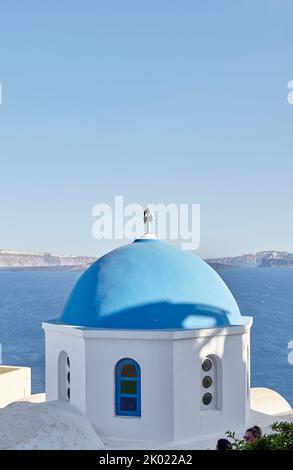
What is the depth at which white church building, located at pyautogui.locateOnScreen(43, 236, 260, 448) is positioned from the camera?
1263cm

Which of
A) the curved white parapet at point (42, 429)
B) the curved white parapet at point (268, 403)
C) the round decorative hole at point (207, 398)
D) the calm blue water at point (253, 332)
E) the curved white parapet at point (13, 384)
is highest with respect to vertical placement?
the curved white parapet at point (42, 429)

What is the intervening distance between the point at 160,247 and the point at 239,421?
14.6 feet

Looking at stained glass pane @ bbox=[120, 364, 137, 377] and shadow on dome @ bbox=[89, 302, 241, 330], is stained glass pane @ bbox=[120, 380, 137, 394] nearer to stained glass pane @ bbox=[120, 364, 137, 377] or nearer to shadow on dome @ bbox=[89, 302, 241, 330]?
stained glass pane @ bbox=[120, 364, 137, 377]

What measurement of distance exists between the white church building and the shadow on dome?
0.02 m

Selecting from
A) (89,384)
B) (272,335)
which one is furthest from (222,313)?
(272,335)

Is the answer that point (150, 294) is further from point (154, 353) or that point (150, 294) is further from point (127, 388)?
point (127, 388)

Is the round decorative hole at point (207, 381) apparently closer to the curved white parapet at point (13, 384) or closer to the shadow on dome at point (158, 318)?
the shadow on dome at point (158, 318)

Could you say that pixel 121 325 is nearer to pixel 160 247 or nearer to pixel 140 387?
pixel 140 387

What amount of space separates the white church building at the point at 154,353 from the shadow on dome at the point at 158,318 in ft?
0.07

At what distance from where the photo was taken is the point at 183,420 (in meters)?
12.8

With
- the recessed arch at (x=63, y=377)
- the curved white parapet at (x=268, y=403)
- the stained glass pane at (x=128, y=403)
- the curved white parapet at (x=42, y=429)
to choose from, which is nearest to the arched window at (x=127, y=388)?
the stained glass pane at (x=128, y=403)

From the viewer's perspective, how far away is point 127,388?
12.9 metres

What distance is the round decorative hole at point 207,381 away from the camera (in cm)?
1329

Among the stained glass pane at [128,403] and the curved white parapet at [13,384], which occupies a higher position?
the stained glass pane at [128,403]
